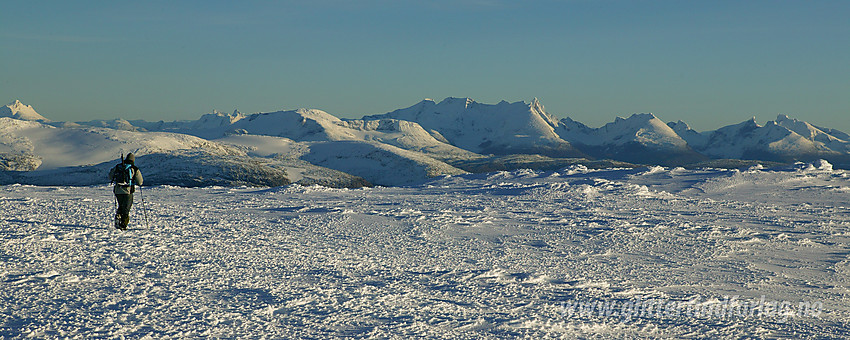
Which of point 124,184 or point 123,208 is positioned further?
point 123,208

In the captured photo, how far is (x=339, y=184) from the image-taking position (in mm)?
170625

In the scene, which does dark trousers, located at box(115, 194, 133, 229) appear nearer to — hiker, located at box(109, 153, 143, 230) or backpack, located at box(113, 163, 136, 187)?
hiker, located at box(109, 153, 143, 230)

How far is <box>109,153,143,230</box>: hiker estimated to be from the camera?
16.0 meters

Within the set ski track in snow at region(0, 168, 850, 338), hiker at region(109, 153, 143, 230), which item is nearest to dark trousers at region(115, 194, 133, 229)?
hiker at region(109, 153, 143, 230)

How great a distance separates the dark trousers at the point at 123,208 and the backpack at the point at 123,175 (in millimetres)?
337

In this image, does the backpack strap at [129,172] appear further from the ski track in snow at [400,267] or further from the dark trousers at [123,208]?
the ski track in snow at [400,267]

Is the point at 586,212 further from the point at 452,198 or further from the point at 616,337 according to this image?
the point at 616,337

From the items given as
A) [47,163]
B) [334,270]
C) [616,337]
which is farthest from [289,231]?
[47,163]

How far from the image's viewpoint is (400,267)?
1359cm

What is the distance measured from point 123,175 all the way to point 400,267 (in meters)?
8.04

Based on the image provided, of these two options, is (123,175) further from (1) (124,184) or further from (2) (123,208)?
(2) (123,208)

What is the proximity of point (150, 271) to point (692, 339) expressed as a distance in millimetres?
10016

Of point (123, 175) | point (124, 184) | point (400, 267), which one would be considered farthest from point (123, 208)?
point (400, 267)

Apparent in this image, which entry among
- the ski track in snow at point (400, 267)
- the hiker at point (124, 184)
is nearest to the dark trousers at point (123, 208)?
the hiker at point (124, 184)
